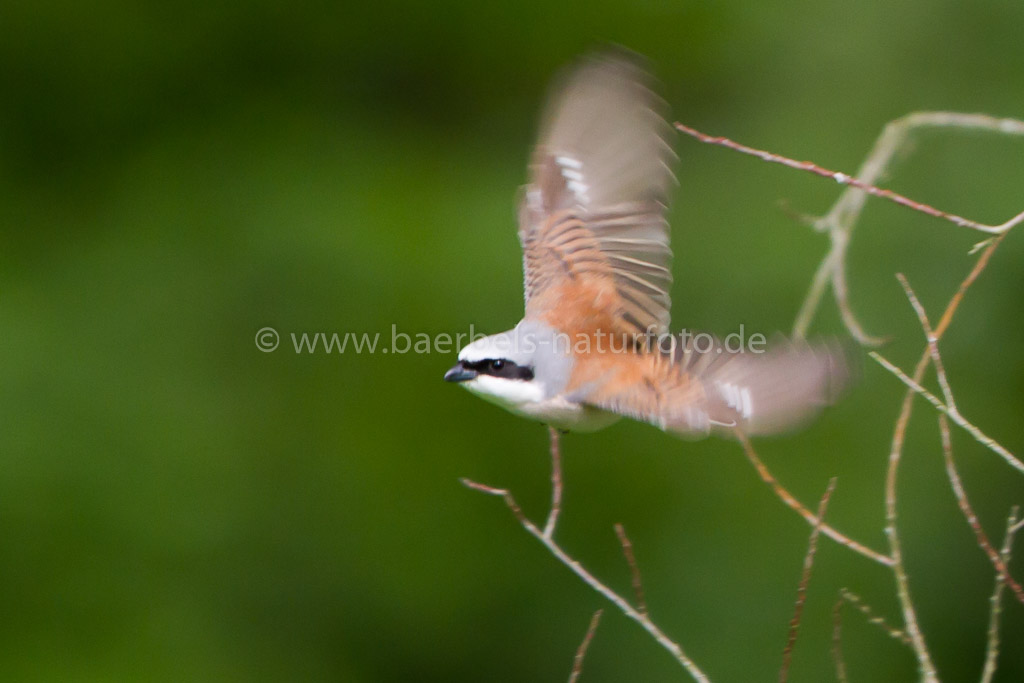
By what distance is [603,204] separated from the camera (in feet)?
7.79

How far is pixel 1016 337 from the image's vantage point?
Answer: 9.52ft

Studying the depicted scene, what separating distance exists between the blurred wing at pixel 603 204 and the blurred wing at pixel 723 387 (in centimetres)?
29

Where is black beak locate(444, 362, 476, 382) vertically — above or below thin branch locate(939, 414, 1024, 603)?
above

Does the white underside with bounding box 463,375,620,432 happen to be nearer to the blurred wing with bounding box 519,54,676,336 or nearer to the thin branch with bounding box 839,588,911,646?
the blurred wing with bounding box 519,54,676,336

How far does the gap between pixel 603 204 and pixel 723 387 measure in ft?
2.57

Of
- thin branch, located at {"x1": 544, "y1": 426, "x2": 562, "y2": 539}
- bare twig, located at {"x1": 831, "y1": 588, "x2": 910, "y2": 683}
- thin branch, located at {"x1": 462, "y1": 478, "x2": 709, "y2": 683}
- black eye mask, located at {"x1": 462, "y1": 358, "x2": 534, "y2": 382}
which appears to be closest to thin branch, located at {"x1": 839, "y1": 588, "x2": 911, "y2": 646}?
bare twig, located at {"x1": 831, "y1": 588, "x2": 910, "y2": 683}

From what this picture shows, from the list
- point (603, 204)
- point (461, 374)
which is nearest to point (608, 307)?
point (603, 204)

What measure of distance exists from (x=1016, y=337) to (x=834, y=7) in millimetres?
1194

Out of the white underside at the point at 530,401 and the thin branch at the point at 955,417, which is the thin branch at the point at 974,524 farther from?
the white underside at the point at 530,401

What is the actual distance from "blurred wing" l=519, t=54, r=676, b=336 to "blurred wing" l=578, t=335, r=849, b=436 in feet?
0.94

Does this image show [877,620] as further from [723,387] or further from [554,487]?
[554,487]

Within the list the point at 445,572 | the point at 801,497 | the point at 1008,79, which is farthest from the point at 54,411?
the point at 1008,79

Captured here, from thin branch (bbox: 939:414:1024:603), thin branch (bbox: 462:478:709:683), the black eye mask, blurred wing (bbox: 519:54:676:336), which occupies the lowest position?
thin branch (bbox: 462:478:709:683)

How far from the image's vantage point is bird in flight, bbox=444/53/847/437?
169 cm
